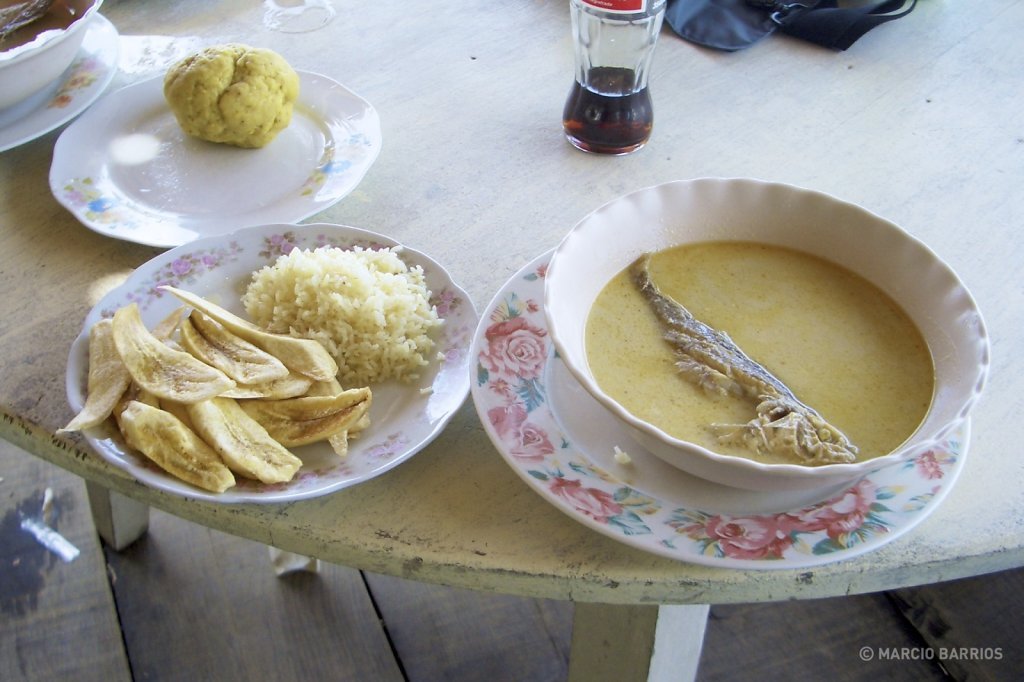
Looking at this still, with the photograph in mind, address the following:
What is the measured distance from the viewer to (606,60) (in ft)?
3.73

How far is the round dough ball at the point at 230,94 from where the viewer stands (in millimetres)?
1107

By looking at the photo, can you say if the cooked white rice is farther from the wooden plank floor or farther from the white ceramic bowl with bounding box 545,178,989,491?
the wooden plank floor

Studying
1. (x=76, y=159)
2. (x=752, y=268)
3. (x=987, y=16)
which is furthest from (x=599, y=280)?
(x=987, y=16)

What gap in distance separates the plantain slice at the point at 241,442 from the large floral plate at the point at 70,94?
1.90 ft

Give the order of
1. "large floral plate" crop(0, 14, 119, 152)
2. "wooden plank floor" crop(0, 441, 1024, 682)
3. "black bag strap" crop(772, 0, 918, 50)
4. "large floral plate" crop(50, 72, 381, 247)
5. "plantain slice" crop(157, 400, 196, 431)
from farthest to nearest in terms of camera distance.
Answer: "wooden plank floor" crop(0, 441, 1024, 682), "black bag strap" crop(772, 0, 918, 50), "large floral plate" crop(0, 14, 119, 152), "large floral plate" crop(50, 72, 381, 247), "plantain slice" crop(157, 400, 196, 431)

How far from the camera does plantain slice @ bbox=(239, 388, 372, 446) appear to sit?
77cm

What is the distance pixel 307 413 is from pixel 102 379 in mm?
171

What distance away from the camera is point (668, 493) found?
699 mm

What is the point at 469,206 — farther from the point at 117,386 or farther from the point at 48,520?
the point at 48,520

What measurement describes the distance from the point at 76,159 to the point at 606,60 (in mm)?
629

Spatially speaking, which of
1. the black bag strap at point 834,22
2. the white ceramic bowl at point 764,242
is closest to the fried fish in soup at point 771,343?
the white ceramic bowl at point 764,242

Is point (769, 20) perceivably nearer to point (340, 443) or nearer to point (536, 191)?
point (536, 191)

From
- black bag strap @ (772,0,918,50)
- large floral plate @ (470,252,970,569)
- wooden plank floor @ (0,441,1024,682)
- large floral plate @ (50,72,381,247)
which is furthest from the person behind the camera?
wooden plank floor @ (0,441,1024,682)

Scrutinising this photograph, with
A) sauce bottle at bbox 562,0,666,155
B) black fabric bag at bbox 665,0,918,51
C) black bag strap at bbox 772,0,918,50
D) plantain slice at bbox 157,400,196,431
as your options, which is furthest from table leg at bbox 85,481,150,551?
black bag strap at bbox 772,0,918,50
